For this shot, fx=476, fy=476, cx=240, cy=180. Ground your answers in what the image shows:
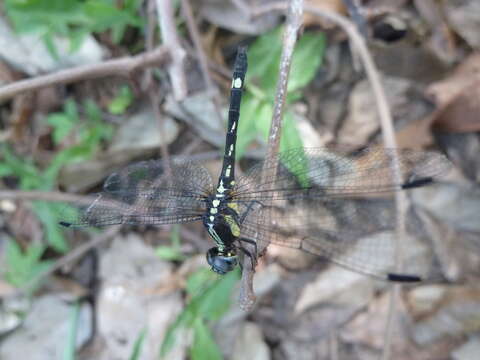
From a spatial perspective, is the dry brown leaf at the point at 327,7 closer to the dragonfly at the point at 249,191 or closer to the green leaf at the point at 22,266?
the dragonfly at the point at 249,191

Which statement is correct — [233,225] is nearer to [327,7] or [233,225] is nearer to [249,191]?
[249,191]

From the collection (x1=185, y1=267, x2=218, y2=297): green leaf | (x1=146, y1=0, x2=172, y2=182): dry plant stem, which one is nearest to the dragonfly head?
(x1=185, y1=267, x2=218, y2=297): green leaf

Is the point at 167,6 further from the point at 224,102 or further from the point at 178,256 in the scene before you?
the point at 178,256

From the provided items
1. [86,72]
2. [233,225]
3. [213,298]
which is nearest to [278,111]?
[233,225]

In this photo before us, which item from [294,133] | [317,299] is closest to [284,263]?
[317,299]

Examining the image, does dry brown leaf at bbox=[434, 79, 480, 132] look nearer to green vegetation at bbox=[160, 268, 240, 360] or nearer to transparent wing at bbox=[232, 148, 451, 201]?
transparent wing at bbox=[232, 148, 451, 201]
